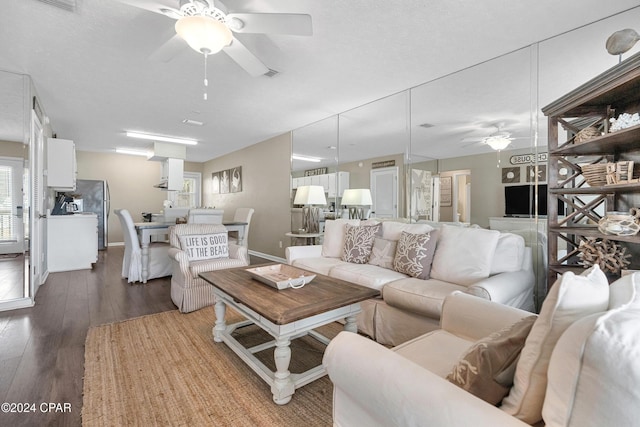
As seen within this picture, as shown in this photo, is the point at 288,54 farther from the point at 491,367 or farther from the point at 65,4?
the point at 491,367

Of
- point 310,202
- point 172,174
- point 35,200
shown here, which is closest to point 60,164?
point 35,200

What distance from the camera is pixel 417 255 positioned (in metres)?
2.46

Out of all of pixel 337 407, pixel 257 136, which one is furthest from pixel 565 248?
pixel 257 136

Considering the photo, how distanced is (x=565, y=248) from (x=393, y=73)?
221 cm

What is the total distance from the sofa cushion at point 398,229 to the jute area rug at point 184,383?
111cm

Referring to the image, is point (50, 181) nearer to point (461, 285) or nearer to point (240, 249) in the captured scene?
point (240, 249)

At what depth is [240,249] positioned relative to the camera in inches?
135

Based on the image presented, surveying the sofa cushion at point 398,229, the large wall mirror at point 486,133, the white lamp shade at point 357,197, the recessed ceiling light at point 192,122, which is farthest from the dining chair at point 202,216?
the sofa cushion at point 398,229

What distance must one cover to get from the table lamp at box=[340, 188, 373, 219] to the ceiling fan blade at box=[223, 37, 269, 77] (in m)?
2.21

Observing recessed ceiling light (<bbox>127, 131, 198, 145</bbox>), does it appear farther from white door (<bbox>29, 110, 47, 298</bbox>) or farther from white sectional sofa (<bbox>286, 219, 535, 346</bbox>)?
white sectional sofa (<bbox>286, 219, 535, 346</bbox>)

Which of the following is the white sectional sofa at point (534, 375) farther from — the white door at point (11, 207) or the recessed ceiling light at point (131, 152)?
the recessed ceiling light at point (131, 152)

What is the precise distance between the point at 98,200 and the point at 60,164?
277cm

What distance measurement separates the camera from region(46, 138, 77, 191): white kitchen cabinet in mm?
4352

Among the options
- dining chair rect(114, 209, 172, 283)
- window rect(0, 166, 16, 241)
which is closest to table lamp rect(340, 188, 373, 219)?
dining chair rect(114, 209, 172, 283)
